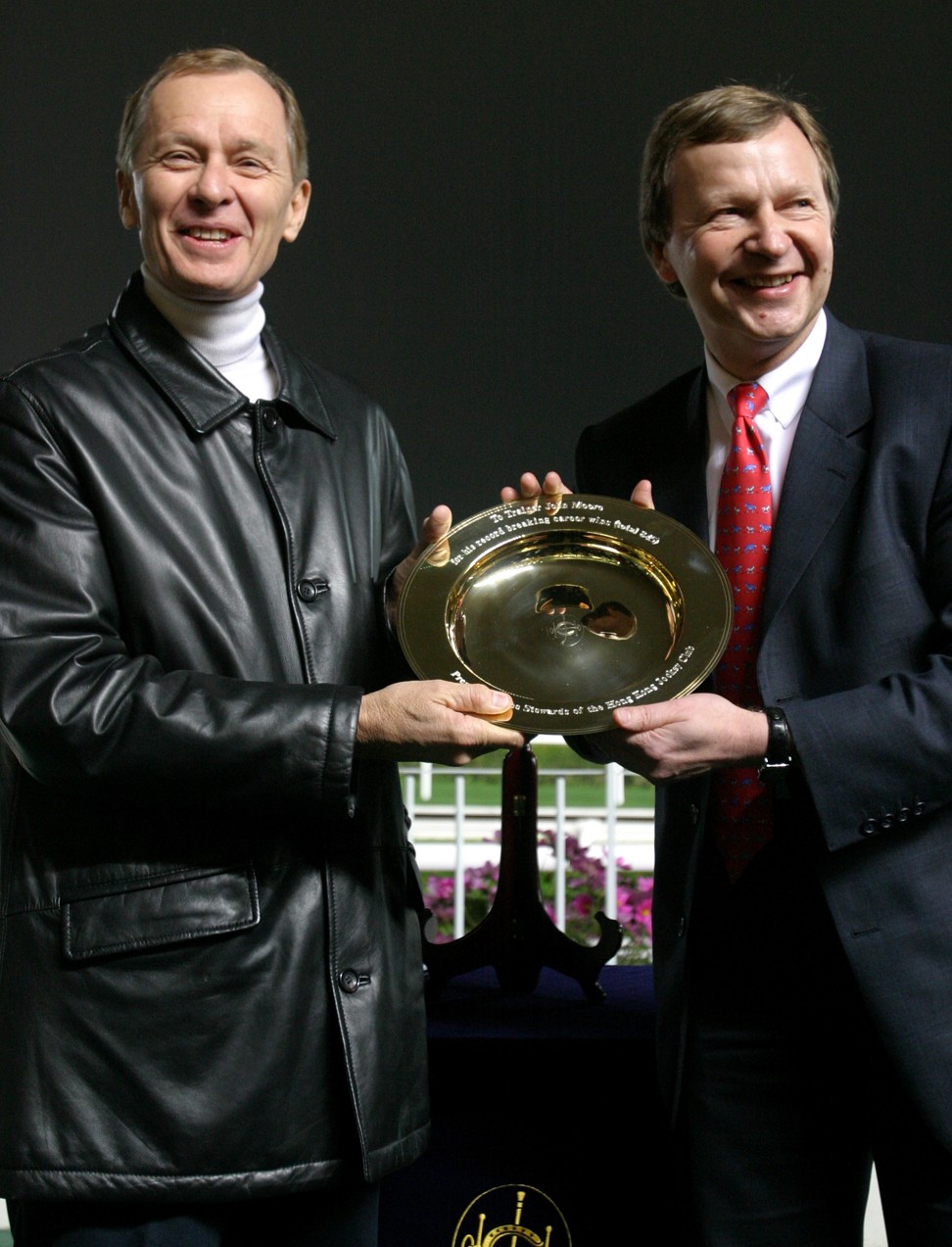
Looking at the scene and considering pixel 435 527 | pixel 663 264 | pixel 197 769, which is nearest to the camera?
pixel 197 769

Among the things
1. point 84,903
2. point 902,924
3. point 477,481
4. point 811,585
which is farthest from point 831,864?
point 477,481

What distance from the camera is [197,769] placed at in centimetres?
146

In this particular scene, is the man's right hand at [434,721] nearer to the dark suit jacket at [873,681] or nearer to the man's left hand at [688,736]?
the man's left hand at [688,736]

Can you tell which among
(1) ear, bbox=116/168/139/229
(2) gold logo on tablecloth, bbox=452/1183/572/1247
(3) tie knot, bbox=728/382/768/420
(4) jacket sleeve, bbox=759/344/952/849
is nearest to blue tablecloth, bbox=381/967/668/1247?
(2) gold logo on tablecloth, bbox=452/1183/572/1247

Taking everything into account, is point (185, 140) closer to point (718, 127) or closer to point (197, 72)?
point (197, 72)

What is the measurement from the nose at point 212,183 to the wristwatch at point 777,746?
0.85 meters

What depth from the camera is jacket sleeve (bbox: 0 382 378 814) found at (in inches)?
57.3

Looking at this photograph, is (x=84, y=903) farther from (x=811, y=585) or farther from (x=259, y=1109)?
(x=811, y=585)

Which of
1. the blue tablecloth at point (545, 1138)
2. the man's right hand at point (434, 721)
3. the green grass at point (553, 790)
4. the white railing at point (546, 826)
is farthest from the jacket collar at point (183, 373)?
the green grass at point (553, 790)

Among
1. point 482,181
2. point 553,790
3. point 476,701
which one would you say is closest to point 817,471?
point 476,701

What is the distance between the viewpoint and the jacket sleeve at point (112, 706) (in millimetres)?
1455

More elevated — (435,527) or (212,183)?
(212,183)

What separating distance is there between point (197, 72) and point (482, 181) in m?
3.77

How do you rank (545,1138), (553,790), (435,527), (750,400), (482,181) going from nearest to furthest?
(435,527)
(750,400)
(545,1138)
(482,181)
(553,790)
